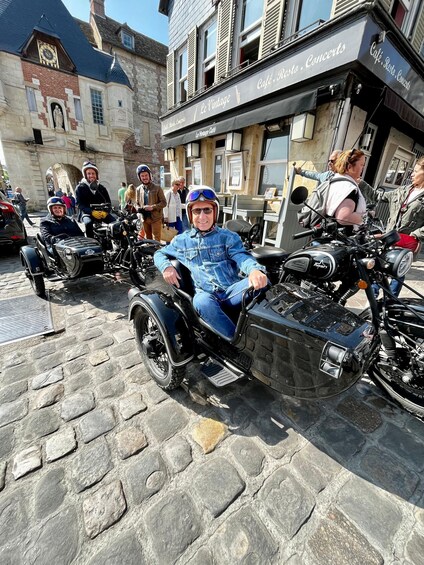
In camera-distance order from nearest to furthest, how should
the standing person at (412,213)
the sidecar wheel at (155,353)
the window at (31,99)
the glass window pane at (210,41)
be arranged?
the sidecar wheel at (155,353), the standing person at (412,213), the glass window pane at (210,41), the window at (31,99)

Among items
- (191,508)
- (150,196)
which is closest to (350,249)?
(191,508)

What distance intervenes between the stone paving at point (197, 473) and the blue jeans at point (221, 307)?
744 mm

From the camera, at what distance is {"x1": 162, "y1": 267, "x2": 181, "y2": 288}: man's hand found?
1.86 meters

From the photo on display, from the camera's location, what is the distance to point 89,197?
475 centimetres

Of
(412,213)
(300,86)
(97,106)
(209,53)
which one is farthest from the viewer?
(97,106)

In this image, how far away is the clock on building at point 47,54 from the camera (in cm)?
1822

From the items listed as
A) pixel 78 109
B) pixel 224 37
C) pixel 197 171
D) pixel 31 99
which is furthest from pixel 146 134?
pixel 224 37

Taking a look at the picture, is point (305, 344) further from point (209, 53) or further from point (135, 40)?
point (135, 40)

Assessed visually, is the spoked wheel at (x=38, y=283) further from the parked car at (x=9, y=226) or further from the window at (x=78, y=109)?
the window at (x=78, y=109)

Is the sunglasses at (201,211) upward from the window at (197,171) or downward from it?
downward

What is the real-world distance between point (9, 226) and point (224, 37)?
8.14 metres

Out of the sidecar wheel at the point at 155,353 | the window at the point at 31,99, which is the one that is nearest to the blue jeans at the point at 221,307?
the sidecar wheel at the point at 155,353

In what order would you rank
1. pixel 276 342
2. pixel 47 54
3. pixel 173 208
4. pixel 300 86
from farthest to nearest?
pixel 47 54 → pixel 173 208 → pixel 300 86 → pixel 276 342

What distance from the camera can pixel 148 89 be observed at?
83.9 feet
